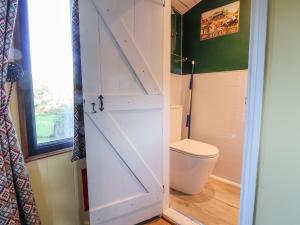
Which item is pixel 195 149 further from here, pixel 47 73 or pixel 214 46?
pixel 47 73

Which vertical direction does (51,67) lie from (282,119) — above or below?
above

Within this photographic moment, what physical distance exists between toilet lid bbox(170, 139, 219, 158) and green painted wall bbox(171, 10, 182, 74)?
97 cm

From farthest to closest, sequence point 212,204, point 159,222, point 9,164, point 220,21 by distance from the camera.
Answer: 1. point 220,21
2. point 212,204
3. point 159,222
4. point 9,164

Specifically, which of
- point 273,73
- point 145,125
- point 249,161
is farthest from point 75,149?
point 273,73

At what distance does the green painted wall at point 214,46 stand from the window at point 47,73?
1.68 m

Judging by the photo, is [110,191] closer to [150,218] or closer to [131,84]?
[150,218]

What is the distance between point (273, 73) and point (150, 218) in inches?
57.8

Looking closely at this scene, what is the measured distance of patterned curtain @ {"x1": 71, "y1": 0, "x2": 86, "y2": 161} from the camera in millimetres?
1262

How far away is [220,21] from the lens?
2.28 metres

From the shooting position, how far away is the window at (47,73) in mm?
1183

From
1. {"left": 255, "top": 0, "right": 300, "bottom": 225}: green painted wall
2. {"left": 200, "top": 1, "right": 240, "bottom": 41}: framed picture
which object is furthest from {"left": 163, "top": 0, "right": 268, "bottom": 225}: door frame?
{"left": 200, "top": 1, "right": 240, "bottom": 41}: framed picture

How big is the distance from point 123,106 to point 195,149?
1.00 meters

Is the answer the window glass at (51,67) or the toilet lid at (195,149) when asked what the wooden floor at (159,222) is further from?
the window glass at (51,67)

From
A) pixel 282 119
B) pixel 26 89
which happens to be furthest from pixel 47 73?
pixel 282 119
